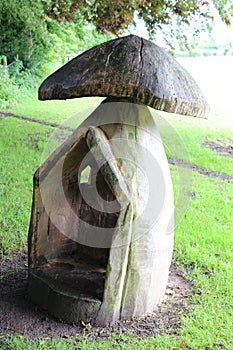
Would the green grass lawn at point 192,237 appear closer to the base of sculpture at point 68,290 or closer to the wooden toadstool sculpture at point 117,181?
the base of sculpture at point 68,290

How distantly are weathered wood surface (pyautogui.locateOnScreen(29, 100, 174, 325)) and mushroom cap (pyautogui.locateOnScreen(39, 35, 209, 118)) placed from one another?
14.2 inches

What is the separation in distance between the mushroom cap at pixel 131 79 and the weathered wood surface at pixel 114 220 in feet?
1.19

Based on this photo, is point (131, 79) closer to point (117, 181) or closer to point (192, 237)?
point (117, 181)

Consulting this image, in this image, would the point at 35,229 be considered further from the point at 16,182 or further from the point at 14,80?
the point at 14,80

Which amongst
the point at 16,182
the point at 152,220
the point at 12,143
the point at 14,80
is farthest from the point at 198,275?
the point at 14,80

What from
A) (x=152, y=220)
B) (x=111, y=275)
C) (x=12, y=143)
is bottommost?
(x=12, y=143)

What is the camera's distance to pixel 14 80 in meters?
17.0

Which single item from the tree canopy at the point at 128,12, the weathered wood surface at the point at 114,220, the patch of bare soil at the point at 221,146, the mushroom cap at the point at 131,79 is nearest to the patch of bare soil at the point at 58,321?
the weathered wood surface at the point at 114,220

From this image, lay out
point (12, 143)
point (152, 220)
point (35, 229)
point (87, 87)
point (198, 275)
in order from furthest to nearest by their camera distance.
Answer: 1. point (12, 143)
2. point (198, 275)
3. point (35, 229)
4. point (152, 220)
5. point (87, 87)

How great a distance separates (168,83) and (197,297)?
179 centimetres

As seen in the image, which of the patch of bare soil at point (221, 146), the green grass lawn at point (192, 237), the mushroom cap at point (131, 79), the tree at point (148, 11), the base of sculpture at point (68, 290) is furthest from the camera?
the patch of bare soil at point (221, 146)

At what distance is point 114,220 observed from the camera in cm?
383

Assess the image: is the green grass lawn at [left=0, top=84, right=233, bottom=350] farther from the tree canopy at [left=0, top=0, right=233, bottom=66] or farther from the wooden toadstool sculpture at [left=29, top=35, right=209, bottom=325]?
the tree canopy at [left=0, top=0, right=233, bottom=66]

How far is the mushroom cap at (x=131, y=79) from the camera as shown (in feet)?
9.44
